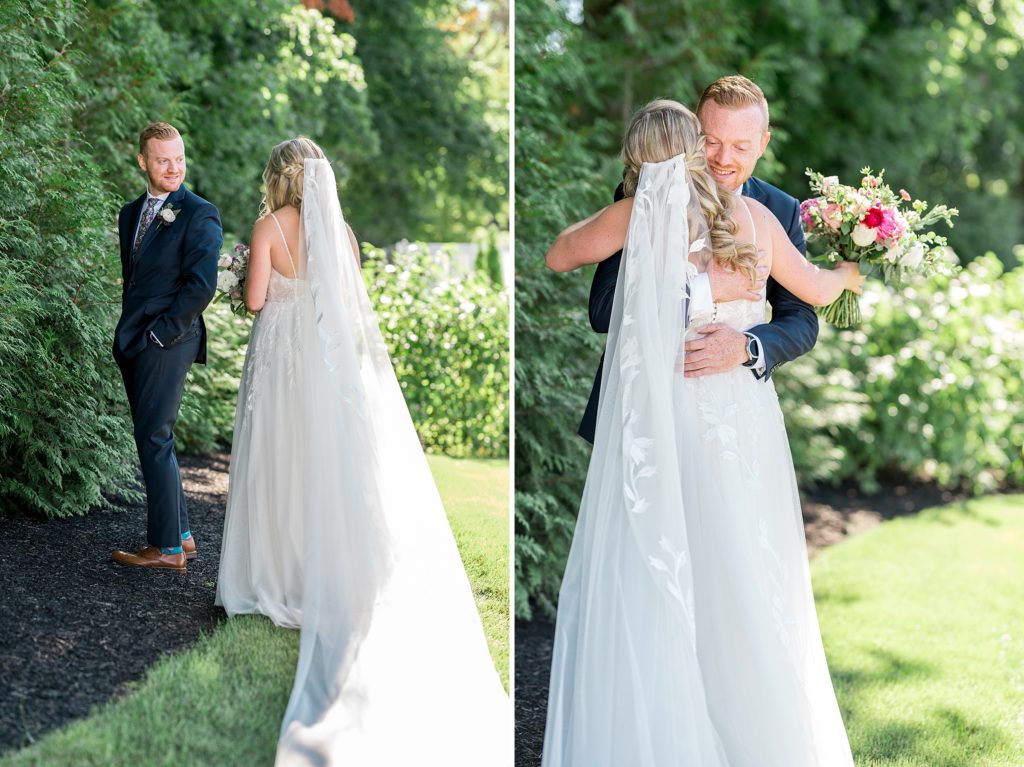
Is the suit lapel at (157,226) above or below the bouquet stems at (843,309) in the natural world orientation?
above

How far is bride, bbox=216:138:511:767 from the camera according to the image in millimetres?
3703

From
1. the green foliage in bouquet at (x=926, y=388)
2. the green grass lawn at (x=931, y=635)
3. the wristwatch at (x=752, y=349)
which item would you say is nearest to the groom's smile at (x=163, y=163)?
the wristwatch at (x=752, y=349)

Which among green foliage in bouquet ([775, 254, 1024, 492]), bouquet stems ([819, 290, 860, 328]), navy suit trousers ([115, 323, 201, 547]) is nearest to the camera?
bouquet stems ([819, 290, 860, 328])

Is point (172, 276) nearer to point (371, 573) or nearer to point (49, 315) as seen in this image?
point (49, 315)

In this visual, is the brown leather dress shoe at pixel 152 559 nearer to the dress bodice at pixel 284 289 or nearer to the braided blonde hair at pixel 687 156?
the dress bodice at pixel 284 289

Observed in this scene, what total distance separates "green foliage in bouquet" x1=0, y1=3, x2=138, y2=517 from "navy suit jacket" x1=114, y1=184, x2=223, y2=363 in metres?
0.83

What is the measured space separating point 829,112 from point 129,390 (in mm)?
11639

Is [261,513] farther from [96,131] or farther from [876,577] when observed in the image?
[876,577]

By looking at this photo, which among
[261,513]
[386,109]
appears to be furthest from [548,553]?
[386,109]

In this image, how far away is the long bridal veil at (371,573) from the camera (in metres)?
3.67

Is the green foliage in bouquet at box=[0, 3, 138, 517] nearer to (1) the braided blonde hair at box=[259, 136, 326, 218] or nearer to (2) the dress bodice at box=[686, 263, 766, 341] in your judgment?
(1) the braided blonde hair at box=[259, 136, 326, 218]

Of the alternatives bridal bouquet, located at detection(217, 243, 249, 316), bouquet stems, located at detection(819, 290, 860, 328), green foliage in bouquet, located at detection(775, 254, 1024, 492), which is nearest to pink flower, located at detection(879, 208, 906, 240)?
bouquet stems, located at detection(819, 290, 860, 328)

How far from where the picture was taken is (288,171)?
14.4 feet

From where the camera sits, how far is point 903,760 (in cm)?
448
